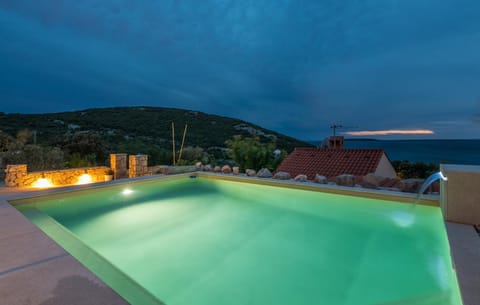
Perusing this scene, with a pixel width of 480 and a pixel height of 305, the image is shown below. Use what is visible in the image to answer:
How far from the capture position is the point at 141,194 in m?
5.18

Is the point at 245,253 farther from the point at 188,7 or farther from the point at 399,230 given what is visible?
the point at 188,7

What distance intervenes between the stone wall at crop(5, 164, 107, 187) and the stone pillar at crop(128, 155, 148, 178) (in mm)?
700

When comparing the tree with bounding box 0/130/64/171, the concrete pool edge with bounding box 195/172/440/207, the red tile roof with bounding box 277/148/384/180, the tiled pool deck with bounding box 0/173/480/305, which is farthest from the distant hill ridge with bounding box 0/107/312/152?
the tiled pool deck with bounding box 0/173/480/305

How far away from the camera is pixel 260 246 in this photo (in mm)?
3062

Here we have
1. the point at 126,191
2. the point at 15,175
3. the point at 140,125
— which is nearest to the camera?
the point at 15,175

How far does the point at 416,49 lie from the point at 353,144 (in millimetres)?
17003

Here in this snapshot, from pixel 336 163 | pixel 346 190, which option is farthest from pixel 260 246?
pixel 336 163

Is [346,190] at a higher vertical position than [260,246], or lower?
higher

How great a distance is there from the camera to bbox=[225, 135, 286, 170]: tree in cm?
779

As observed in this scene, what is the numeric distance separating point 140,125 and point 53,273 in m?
22.3

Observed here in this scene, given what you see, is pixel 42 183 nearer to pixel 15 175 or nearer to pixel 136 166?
pixel 15 175

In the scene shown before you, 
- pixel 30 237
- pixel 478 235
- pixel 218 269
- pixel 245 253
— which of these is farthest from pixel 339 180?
pixel 30 237

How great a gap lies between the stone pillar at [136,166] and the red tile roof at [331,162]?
5.31 m

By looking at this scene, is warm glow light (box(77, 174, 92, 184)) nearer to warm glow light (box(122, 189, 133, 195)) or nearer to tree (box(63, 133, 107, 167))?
warm glow light (box(122, 189, 133, 195))
